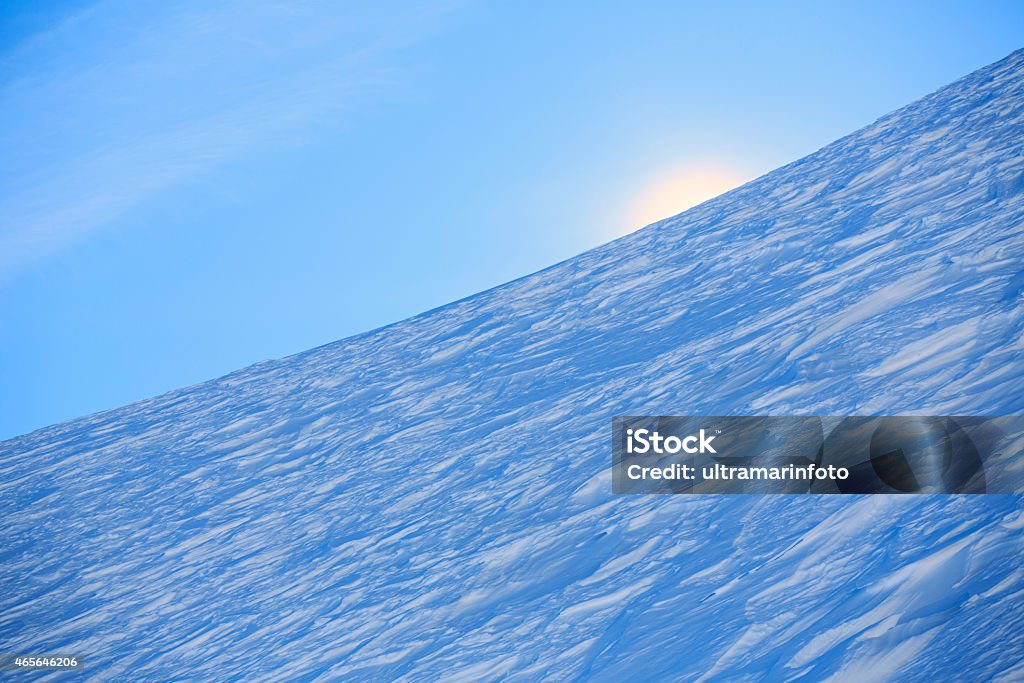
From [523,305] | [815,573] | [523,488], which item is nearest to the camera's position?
[815,573]

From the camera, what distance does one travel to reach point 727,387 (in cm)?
398

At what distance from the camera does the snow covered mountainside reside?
2.53 meters

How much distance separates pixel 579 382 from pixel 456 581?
164 cm

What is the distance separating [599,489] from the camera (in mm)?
3691

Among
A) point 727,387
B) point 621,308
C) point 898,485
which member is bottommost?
point 898,485

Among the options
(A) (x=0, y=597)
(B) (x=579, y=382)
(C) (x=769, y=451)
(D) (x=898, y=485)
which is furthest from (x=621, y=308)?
(A) (x=0, y=597)

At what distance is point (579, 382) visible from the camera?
484cm

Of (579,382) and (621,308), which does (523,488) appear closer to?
(579,382)

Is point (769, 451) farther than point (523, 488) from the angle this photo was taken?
No

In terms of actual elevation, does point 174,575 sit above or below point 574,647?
above

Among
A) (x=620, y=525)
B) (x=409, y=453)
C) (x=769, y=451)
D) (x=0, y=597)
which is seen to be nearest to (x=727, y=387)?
(x=769, y=451)

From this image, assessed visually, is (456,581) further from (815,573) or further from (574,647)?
(815,573)

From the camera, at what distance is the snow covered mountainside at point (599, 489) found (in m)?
2.53

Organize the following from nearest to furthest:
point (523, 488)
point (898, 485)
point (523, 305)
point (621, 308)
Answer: point (898, 485) < point (523, 488) < point (621, 308) < point (523, 305)
